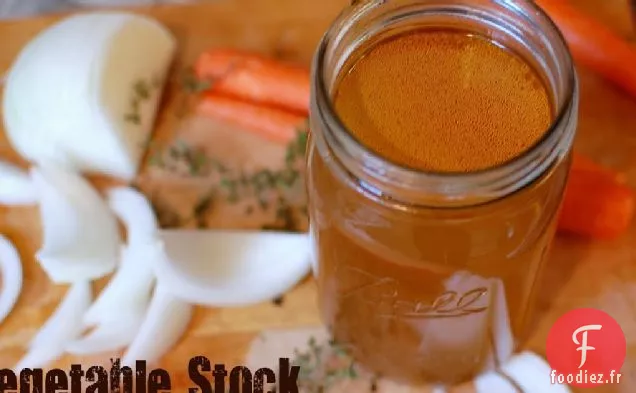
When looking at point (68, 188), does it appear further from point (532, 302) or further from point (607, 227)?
point (607, 227)

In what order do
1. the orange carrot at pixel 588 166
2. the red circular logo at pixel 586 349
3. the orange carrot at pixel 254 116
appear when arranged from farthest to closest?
the orange carrot at pixel 254 116
the orange carrot at pixel 588 166
the red circular logo at pixel 586 349

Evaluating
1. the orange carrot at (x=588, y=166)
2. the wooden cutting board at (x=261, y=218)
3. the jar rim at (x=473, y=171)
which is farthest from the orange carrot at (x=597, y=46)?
the jar rim at (x=473, y=171)

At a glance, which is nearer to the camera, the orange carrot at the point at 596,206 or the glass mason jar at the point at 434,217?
the glass mason jar at the point at 434,217

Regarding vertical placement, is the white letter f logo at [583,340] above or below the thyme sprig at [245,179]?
below

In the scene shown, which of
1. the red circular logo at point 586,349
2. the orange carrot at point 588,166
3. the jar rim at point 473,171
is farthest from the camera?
the orange carrot at point 588,166

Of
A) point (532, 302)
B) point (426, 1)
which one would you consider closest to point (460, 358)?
point (532, 302)

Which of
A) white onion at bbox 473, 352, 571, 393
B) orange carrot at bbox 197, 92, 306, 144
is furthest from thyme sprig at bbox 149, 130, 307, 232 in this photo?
white onion at bbox 473, 352, 571, 393

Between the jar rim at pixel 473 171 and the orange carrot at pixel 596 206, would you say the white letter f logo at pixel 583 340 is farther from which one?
the jar rim at pixel 473 171

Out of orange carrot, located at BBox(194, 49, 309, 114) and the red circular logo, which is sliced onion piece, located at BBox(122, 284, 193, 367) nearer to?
orange carrot, located at BBox(194, 49, 309, 114)
